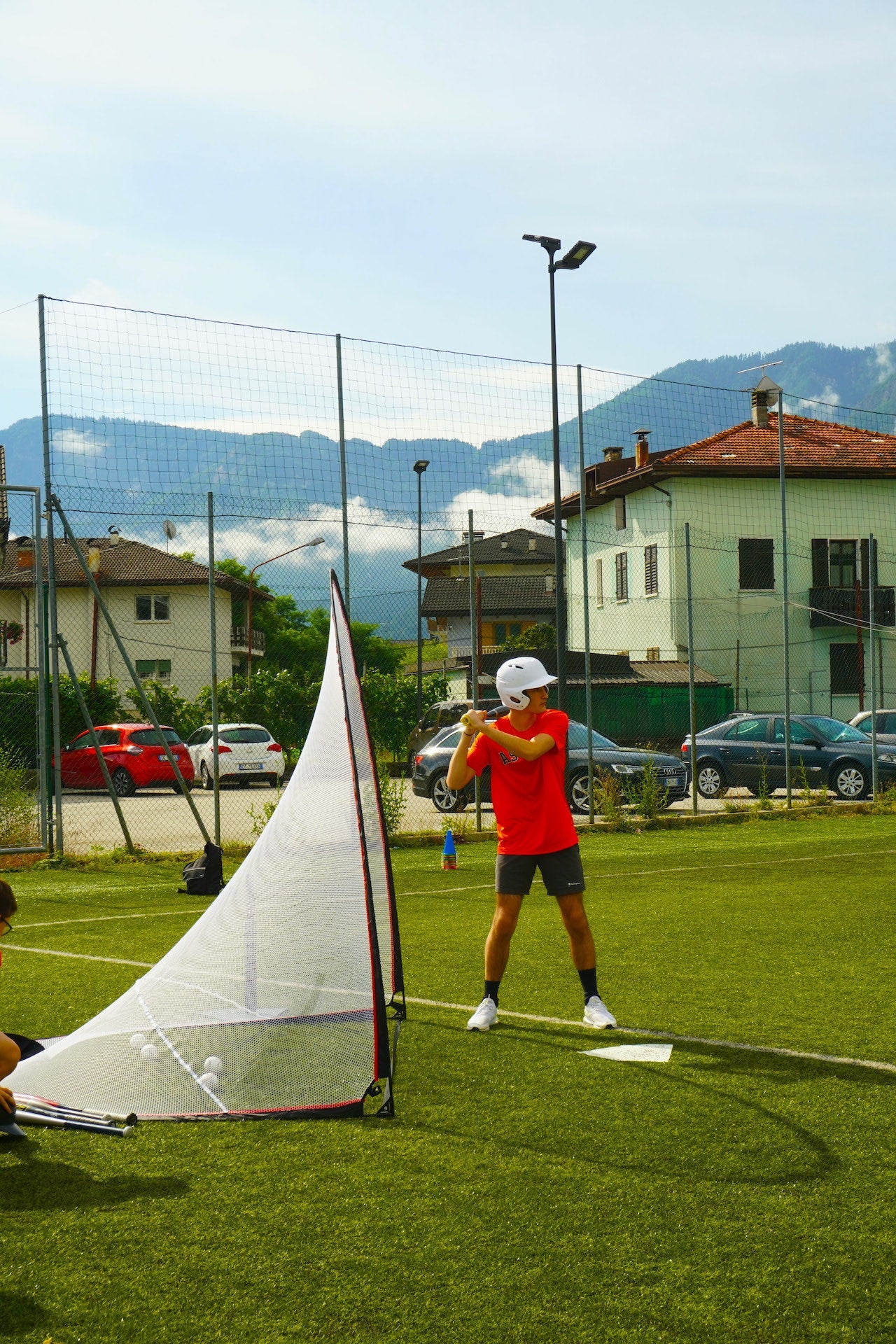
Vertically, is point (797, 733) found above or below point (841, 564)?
below

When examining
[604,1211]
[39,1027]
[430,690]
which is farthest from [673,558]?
[604,1211]

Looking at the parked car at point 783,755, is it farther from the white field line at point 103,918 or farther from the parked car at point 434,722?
the white field line at point 103,918

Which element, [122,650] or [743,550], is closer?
[122,650]

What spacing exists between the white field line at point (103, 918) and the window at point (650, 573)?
42.3 ft

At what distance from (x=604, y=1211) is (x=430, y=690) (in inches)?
1096

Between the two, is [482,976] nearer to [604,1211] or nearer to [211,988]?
[211,988]

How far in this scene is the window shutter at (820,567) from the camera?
32.1 m

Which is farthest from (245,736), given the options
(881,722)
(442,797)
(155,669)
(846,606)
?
(846,606)

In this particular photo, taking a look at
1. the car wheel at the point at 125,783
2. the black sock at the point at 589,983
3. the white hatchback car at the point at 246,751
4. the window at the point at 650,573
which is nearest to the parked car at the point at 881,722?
the window at the point at 650,573

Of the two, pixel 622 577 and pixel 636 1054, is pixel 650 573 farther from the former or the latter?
pixel 636 1054

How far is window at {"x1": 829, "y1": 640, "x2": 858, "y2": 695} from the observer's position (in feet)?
94.6

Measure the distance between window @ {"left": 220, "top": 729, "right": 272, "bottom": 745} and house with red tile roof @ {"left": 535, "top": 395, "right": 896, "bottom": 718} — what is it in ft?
15.8

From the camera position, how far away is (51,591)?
13773 millimetres

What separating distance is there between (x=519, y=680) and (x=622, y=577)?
15512mm
